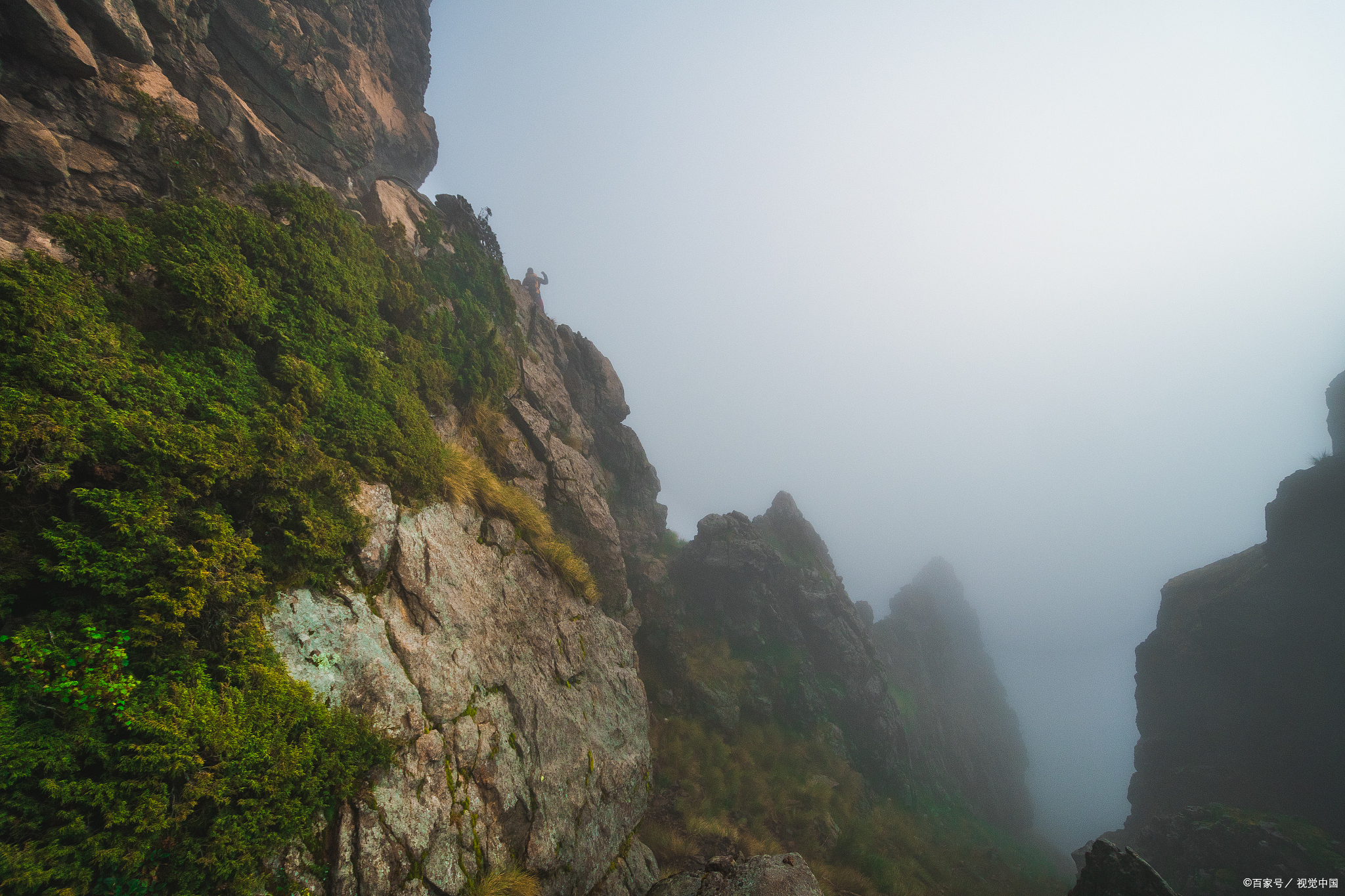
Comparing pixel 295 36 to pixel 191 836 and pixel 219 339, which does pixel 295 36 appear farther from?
pixel 191 836

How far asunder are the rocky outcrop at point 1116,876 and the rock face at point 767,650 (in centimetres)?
1168

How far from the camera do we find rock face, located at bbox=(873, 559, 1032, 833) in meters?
34.8

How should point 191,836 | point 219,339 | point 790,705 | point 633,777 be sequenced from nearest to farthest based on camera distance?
point 191,836, point 219,339, point 633,777, point 790,705

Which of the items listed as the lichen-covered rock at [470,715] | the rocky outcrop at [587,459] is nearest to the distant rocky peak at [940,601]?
the rocky outcrop at [587,459]

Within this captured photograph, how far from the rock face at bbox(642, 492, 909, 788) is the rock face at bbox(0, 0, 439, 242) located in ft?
69.0

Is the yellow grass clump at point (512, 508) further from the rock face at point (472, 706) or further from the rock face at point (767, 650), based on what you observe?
the rock face at point (767, 650)

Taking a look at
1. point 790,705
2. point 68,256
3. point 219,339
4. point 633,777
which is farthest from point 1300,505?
point 68,256

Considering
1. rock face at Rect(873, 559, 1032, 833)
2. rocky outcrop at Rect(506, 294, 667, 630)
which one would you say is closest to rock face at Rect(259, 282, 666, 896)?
rocky outcrop at Rect(506, 294, 667, 630)

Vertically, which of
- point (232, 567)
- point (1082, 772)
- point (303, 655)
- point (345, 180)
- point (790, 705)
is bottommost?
point (1082, 772)

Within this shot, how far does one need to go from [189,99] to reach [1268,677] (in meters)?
52.7

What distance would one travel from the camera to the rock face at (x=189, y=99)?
8305 mm

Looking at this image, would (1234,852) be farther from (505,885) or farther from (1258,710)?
(505,885)

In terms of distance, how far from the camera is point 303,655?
609 cm

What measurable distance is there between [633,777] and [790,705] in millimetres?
14645
